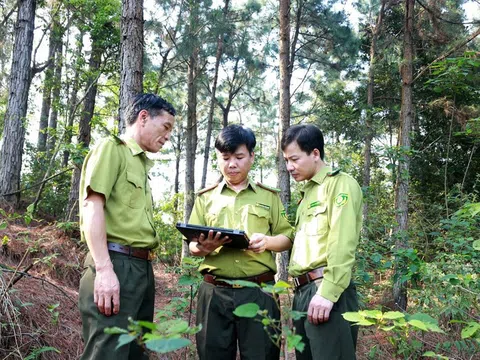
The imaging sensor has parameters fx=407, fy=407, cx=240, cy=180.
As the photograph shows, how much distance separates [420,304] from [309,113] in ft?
33.9

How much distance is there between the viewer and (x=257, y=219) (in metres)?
2.56

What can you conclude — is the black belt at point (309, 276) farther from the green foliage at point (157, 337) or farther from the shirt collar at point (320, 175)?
the green foliage at point (157, 337)

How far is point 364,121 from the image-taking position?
10.9 m

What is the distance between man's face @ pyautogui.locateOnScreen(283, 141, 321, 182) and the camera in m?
2.36

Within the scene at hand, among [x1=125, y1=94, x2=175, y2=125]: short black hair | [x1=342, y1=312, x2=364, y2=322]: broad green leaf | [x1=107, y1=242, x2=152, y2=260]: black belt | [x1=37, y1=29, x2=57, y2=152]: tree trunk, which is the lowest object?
[x1=342, y1=312, x2=364, y2=322]: broad green leaf

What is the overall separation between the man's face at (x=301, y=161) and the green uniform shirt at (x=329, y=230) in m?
0.05

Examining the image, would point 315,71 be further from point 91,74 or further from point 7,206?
point 7,206

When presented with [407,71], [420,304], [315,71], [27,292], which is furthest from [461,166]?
[27,292]

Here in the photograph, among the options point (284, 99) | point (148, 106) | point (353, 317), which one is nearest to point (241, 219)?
point (148, 106)

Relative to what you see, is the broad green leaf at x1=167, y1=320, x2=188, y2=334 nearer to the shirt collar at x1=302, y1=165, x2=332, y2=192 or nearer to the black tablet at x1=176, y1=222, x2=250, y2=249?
the black tablet at x1=176, y1=222, x2=250, y2=249

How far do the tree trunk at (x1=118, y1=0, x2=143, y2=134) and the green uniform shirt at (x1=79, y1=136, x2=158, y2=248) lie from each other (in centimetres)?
151

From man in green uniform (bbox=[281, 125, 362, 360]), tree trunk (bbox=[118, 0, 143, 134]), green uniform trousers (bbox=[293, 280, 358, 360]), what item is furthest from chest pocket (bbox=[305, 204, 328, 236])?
tree trunk (bbox=[118, 0, 143, 134])

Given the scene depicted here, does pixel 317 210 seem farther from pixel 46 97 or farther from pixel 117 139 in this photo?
pixel 46 97

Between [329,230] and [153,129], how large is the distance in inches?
44.1
